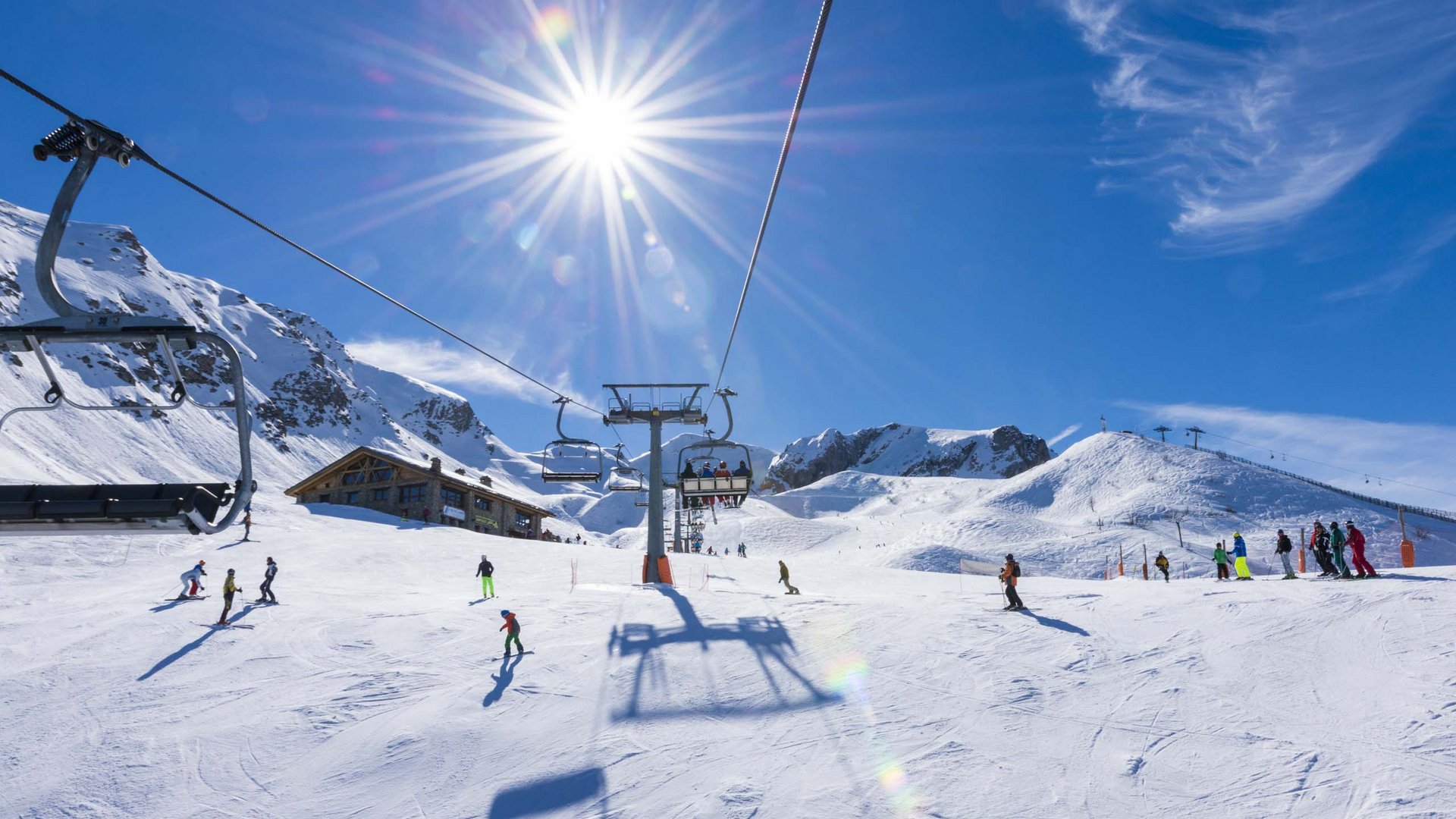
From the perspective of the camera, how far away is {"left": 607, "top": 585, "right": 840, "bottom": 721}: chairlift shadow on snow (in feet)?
34.9

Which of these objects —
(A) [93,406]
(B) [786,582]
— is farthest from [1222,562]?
(A) [93,406]

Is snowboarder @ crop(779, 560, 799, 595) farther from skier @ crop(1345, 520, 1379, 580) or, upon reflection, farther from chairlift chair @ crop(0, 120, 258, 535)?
chairlift chair @ crop(0, 120, 258, 535)

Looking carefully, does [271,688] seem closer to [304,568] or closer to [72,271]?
[304,568]

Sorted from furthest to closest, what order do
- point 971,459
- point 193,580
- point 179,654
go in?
point 971,459 < point 193,580 < point 179,654

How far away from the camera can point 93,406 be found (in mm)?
6035

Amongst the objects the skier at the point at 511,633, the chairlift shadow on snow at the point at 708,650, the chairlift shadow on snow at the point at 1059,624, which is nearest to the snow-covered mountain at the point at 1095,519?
the chairlift shadow on snow at the point at 1059,624

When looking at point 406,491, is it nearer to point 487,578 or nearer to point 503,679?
point 487,578

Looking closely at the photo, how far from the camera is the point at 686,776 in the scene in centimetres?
874

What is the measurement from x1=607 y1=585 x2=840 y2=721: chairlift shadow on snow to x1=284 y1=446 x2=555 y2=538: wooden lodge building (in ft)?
101

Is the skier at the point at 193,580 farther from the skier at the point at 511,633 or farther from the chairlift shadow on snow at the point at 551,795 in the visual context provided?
the chairlift shadow on snow at the point at 551,795

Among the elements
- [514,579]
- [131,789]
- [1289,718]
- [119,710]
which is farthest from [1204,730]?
[514,579]

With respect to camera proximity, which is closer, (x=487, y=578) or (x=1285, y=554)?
(x=1285, y=554)

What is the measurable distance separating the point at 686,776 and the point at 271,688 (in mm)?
7500

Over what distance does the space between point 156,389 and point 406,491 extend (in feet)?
179
